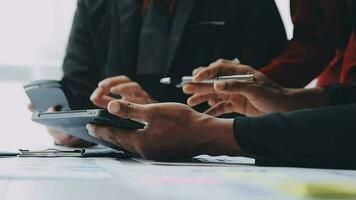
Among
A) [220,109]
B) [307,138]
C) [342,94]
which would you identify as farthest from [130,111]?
[220,109]

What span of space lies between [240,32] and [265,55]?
0.33 ft

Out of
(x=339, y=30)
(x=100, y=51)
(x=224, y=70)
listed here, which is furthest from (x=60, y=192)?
(x=100, y=51)

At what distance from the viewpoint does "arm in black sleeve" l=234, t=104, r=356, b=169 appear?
698 mm

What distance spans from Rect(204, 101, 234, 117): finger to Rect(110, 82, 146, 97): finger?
0.20 m

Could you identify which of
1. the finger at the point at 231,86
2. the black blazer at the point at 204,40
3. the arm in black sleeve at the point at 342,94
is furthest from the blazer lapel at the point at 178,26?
the arm in black sleeve at the point at 342,94

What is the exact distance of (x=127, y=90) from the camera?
1366mm

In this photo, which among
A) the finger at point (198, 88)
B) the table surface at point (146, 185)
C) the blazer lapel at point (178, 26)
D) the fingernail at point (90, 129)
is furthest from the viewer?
the blazer lapel at point (178, 26)

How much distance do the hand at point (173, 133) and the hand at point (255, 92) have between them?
350mm

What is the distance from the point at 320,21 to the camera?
4.58 ft

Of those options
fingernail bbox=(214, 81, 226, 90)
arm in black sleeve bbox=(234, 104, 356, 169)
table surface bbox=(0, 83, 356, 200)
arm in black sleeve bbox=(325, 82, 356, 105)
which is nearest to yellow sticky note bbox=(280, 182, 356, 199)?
table surface bbox=(0, 83, 356, 200)

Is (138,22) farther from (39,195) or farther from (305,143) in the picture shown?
(39,195)

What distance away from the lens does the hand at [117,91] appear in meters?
1.35

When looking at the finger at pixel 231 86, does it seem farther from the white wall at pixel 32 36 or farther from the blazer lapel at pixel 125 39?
the white wall at pixel 32 36

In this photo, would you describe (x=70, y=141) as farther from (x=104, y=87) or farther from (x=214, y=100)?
(x=214, y=100)
